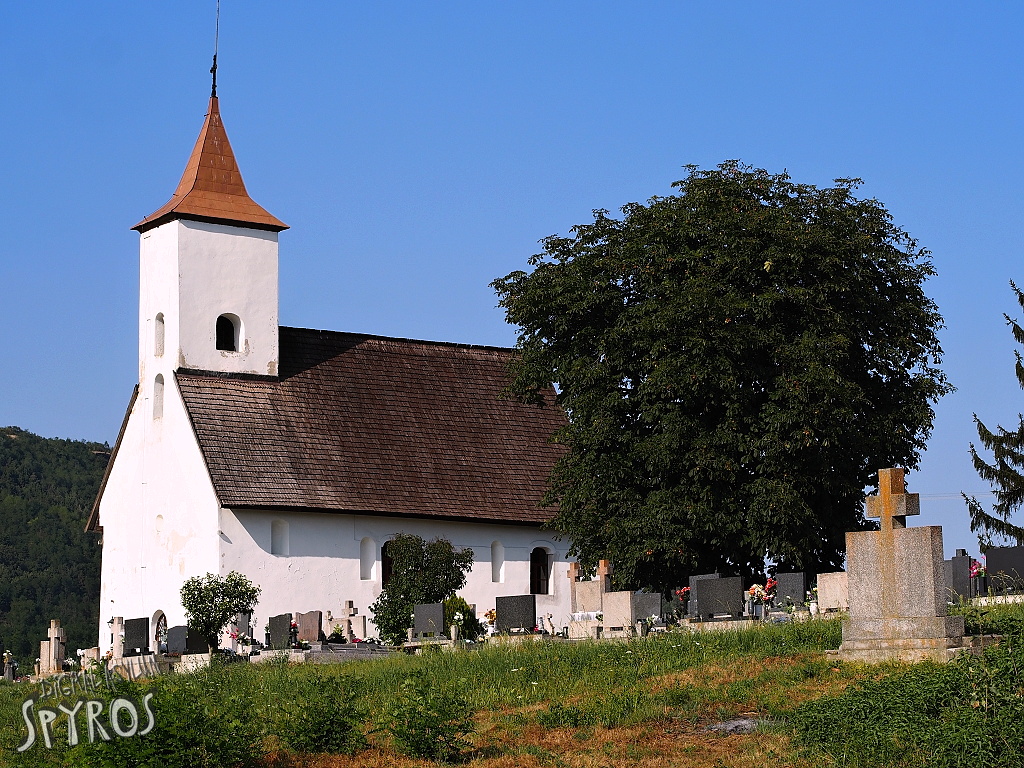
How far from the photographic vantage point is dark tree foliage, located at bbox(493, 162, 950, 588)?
30.9 m

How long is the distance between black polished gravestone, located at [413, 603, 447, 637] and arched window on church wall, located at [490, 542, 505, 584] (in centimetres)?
1093

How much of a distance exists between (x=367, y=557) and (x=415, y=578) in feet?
10.2

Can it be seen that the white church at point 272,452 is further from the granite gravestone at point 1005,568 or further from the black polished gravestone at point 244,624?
the granite gravestone at point 1005,568

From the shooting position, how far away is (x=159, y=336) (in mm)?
39719

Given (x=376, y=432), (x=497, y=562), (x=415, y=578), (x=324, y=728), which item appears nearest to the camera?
Answer: (x=324, y=728)

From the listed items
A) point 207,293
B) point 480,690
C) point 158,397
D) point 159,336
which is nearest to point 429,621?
point 480,690

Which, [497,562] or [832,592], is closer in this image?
[832,592]

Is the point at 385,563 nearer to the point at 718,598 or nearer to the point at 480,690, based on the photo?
the point at 718,598

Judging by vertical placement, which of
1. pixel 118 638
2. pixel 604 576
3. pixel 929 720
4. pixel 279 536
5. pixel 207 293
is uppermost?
pixel 207 293

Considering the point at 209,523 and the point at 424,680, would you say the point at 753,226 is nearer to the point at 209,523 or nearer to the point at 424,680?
the point at 209,523

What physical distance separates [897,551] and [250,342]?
988 inches

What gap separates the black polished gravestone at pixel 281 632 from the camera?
95.3 ft

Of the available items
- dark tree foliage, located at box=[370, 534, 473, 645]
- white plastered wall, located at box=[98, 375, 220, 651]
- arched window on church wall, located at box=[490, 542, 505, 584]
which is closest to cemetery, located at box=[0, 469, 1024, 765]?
dark tree foliage, located at box=[370, 534, 473, 645]

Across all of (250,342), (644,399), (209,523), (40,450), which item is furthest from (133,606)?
(40,450)
